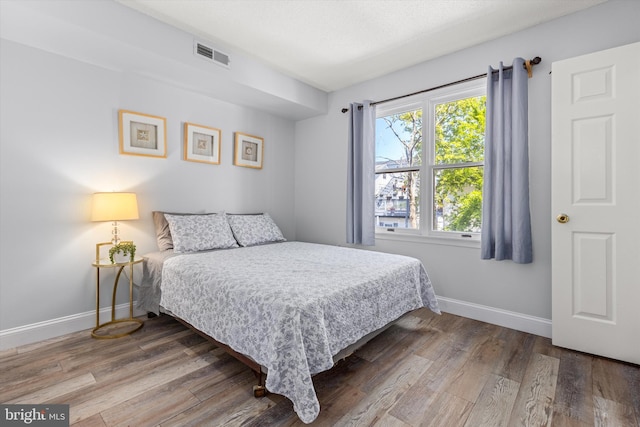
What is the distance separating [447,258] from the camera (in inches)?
119

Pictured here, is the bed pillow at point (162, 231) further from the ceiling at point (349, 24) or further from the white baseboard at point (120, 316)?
the ceiling at point (349, 24)

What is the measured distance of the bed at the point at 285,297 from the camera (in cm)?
148

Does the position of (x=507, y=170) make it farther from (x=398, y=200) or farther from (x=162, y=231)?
(x=162, y=231)

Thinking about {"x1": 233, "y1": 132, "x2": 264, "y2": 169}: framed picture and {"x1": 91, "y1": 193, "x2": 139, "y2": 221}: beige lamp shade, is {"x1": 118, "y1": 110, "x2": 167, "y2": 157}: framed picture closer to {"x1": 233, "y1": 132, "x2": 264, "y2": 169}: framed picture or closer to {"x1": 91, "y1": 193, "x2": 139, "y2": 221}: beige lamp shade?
{"x1": 91, "y1": 193, "x2": 139, "y2": 221}: beige lamp shade

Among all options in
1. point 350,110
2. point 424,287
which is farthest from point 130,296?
point 350,110

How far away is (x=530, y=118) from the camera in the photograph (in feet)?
8.24

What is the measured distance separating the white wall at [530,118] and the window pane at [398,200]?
0.82 ft

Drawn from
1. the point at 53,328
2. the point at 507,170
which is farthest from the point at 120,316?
the point at 507,170

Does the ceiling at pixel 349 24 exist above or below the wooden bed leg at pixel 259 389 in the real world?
above

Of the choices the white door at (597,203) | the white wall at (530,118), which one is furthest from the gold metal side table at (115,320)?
the white door at (597,203)

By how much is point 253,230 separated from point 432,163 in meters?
2.06

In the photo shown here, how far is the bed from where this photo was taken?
148 centimetres

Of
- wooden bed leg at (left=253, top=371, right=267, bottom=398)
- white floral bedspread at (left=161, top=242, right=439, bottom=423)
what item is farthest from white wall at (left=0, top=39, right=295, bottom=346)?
wooden bed leg at (left=253, top=371, right=267, bottom=398)

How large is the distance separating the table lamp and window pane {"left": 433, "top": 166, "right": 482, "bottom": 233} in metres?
2.87
